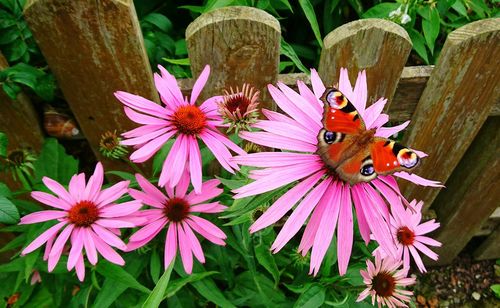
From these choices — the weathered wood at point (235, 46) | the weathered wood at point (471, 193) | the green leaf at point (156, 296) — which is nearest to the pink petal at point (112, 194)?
the green leaf at point (156, 296)

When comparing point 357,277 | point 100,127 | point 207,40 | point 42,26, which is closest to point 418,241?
point 357,277

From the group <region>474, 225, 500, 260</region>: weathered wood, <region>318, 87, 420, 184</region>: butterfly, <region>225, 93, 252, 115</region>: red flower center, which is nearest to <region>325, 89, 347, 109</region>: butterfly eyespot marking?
<region>318, 87, 420, 184</region>: butterfly

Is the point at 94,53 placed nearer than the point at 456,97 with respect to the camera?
Yes

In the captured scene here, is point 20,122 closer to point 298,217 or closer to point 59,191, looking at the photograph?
point 59,191

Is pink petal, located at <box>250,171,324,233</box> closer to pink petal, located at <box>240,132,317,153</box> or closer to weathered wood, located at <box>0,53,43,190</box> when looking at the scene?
pink petal, located at <box>240,132,317,153</box>

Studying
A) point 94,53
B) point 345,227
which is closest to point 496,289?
point 345,227

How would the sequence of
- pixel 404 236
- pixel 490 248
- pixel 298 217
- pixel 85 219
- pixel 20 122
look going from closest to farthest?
pixel 298 217 → pixel 85 219 → pixel 404 236 → pixel 20 122 → pixel 490 248

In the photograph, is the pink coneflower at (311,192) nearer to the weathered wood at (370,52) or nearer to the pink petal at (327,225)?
the pink petal at (327,225)
